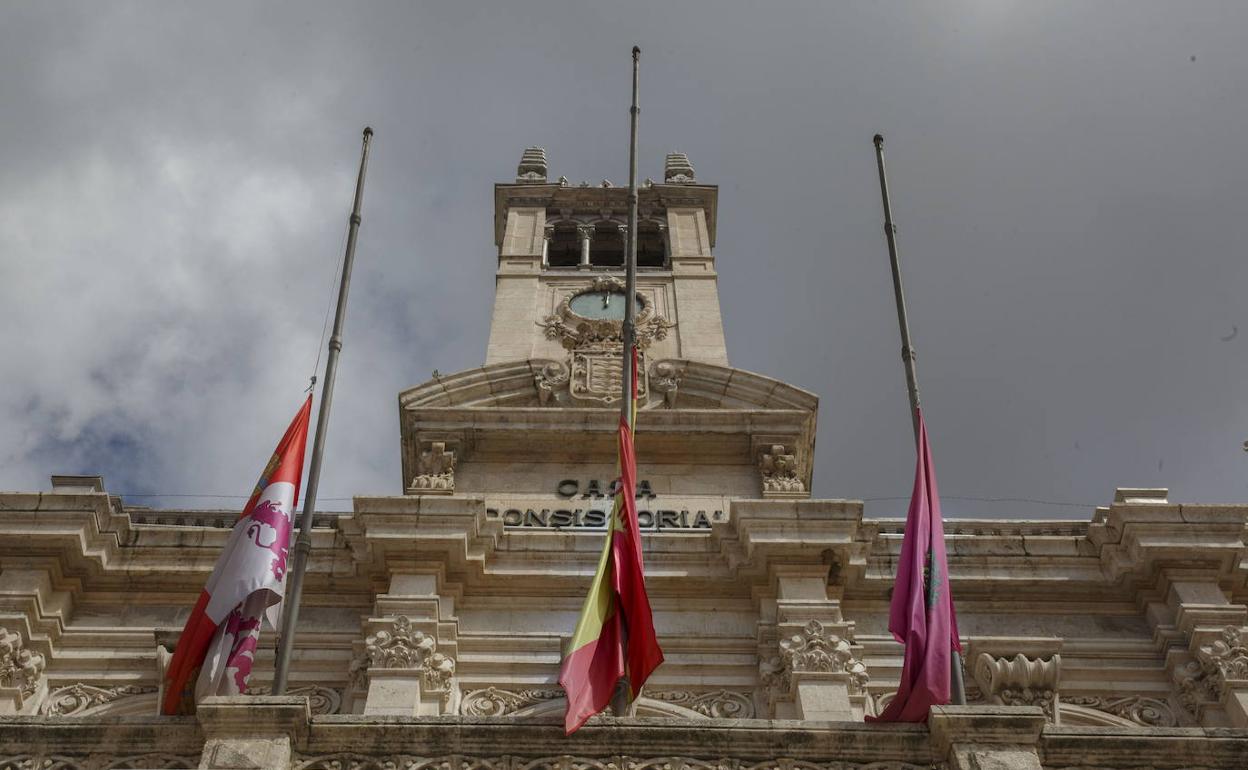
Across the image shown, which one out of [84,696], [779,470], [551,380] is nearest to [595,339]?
[551,380]

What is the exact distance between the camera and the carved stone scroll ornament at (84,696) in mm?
17812

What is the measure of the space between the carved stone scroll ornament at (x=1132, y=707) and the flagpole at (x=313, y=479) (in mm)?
10135

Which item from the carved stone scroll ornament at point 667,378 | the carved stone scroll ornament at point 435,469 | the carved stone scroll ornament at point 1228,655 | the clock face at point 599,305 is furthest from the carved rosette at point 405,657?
the clock face at point 599,305

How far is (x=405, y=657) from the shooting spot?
17484mm

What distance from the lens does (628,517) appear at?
14.9m

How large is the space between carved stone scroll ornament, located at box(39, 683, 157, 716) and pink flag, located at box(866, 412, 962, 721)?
9.84 m

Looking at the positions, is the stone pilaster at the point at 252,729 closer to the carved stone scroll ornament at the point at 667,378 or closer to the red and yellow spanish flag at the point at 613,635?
the red and yellow spanish flag at the point at 613,635

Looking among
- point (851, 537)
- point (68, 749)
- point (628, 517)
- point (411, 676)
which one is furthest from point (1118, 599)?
point (68, 749)

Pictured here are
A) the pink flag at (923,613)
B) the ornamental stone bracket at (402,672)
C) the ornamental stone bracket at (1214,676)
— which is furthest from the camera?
the ornamental stone bracket at (1214,676)

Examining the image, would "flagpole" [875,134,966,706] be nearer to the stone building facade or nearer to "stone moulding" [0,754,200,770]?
the stone building facade

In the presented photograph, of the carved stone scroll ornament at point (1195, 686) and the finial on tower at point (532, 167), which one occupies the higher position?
the finial on tower at point (532, 167)

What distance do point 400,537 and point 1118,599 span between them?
997 cm

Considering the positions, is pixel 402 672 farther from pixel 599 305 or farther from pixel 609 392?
pixel 599 305

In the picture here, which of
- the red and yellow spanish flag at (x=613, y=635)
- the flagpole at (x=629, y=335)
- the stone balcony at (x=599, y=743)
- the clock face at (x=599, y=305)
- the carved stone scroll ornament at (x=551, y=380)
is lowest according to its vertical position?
the stone balcony at (x=599, y=743)
